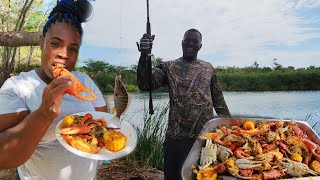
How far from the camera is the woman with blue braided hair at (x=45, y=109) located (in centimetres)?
142

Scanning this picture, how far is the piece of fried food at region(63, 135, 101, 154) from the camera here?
1.70m

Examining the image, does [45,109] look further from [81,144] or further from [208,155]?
[208,155]

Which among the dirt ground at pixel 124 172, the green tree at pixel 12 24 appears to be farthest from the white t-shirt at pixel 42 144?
the green tree at pixel 12 24

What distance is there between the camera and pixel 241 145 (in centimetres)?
272

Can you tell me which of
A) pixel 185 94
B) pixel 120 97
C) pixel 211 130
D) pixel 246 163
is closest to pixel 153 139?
pixel 185 94

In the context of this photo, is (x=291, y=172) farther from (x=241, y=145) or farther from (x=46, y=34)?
(x=46, y=34)

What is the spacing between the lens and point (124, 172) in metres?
6.25

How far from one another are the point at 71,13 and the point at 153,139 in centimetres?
487

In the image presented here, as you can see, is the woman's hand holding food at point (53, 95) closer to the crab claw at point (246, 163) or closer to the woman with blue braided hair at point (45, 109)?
the woman with blue braided hair at point (45, 109)

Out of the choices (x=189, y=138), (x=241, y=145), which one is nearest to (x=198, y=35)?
(x=189, y=138)

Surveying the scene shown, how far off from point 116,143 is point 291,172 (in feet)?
3.89

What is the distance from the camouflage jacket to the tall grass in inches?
80.7

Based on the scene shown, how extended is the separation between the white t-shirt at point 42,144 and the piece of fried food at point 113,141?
0.39 ft

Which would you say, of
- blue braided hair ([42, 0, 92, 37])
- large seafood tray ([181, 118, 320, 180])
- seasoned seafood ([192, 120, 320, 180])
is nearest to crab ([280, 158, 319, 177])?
seasoned seafood ([192, 120, 320, 180])
